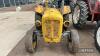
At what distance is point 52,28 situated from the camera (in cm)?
766

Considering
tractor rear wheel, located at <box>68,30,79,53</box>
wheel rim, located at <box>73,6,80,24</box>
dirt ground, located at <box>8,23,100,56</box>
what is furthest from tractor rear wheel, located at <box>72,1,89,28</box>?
tractor rear wheel, located at <box>68,30,79,53</box>

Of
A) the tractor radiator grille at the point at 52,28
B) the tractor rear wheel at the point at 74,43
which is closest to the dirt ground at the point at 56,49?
the tractor rear wheel at the point at 74,43

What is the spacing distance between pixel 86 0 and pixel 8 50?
157 inches

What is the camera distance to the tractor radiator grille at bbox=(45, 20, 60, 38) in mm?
7633

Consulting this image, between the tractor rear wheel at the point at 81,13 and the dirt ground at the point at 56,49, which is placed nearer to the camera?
the dirt ground at the point at 56,49

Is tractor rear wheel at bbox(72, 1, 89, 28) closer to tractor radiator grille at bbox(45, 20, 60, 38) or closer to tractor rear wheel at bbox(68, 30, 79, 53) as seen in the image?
tractor rear wheel at bbox(68, 30, 79, 53)

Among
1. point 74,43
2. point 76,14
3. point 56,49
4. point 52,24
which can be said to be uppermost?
point 52,24

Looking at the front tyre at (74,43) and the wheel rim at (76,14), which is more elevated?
the wheel rim at (76,14)

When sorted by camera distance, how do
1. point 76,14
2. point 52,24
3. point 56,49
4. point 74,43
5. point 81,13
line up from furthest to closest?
point 76,14
point 81,13
point 56,49
point 52,24
point 74,43

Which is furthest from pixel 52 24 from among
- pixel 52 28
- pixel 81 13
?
pixel 81 13

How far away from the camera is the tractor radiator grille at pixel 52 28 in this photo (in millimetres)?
7633

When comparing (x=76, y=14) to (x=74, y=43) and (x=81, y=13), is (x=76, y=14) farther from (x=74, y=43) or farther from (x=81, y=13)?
(x=74, y=43)

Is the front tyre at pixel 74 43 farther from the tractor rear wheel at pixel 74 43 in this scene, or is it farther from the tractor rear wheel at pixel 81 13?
the tractor rear wheel at pixel 81 13

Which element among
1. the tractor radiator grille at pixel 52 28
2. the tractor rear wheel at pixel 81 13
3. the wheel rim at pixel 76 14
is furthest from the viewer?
the wheel rim at pixel 76 14
